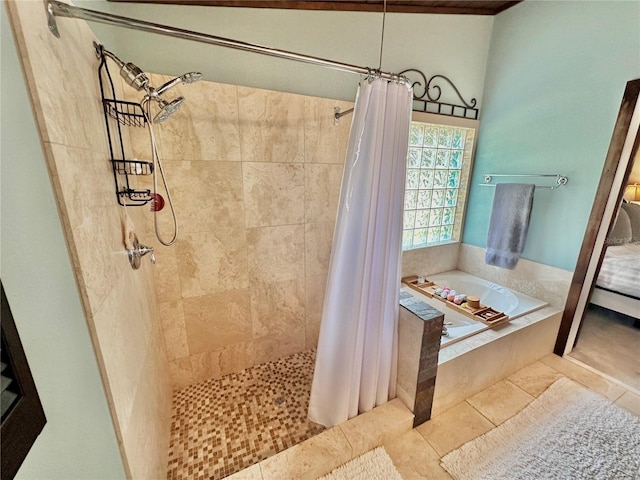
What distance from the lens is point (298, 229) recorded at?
1.98m

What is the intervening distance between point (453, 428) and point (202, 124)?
2388 millimetres

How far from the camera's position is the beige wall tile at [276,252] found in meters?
1.88

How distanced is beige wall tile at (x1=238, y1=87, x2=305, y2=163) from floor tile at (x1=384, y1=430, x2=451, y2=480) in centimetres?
188

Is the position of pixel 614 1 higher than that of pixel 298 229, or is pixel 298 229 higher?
pixel 614 1

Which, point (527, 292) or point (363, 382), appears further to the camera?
point (527, 292)

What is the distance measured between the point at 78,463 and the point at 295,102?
1927 mm

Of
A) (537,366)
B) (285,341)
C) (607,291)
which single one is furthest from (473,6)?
(285,341)

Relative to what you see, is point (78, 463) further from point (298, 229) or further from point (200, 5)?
point (200, 5)

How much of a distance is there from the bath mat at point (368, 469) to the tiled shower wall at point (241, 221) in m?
0.97

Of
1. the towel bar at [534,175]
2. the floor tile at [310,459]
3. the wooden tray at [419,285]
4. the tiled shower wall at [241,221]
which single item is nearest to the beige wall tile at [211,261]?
the tiled shower wall at [241,221]

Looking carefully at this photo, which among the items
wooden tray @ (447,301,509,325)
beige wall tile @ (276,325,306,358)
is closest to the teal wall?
wooden tray @ (447,301,509,325)

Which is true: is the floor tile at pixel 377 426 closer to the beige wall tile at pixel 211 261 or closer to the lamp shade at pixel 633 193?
the beige wall tile at pixel 211 261

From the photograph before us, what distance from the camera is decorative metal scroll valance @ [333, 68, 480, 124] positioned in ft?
7.18

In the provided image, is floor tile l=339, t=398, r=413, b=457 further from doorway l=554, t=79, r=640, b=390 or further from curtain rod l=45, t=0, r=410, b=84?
curtain rod l=45, t=0, r=410, b=84
